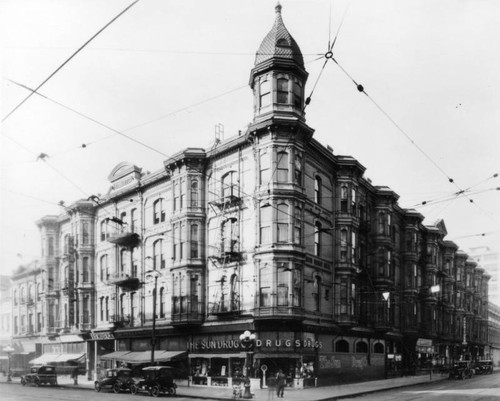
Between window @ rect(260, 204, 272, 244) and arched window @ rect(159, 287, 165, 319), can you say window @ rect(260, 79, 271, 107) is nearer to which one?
window @ rect(260, 204, 272, 244)

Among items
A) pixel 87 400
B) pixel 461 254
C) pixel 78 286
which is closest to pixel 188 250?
pixel 87 400

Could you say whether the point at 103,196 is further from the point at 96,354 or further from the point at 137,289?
the point at 96,354

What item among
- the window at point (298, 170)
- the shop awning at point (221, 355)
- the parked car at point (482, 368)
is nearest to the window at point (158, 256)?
the shop awning at point (221, 355)

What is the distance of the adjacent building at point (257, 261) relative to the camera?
3108 centimetres

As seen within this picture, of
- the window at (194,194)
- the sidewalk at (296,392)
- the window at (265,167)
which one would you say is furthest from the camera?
the window at (194,194)

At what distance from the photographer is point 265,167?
3169 cm

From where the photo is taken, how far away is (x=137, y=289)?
41688 millimetres

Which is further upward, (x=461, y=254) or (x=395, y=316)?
(x=461, y=254)

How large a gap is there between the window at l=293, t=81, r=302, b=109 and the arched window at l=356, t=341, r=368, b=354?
17.9 metres

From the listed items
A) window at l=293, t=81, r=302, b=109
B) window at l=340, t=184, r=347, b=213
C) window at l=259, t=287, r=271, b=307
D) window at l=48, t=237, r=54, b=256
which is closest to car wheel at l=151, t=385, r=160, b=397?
window at l=259, t=287, r=271, b=307

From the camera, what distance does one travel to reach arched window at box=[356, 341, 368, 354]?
126 feet

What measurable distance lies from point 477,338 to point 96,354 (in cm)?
5557

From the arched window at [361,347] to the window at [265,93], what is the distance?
1860 centimetres

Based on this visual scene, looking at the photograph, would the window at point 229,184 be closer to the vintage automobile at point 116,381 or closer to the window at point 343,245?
the window at point 343,245
